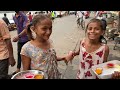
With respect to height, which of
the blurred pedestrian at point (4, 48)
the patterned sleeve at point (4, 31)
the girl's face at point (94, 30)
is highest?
the girl's face at point (94, 30)

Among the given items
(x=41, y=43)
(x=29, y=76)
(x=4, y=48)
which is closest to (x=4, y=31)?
(x=4, y=48)

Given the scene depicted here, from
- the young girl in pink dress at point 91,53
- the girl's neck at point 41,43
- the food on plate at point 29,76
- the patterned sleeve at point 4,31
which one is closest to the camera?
the food on plate at point 29,76

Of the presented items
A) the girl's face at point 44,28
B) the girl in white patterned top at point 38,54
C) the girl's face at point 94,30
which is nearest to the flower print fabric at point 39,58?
the girl in white patterned top at point 38,54

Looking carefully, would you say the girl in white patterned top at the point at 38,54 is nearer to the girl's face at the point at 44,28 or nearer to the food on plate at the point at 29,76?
the girl's face at the point at 44,28

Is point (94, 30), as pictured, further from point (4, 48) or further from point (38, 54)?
point (4, 48)

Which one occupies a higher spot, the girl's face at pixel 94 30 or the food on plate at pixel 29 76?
the girl's face at pixel 94 30

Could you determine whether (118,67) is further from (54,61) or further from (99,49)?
(54,61)

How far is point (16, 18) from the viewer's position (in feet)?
11.4

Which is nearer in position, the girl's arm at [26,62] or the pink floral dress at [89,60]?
the girl's arm at [26,62]

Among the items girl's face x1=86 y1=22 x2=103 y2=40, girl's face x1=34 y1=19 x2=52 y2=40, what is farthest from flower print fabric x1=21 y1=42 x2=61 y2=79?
girl's face x1=86 y1=22 x2=103 y2=40

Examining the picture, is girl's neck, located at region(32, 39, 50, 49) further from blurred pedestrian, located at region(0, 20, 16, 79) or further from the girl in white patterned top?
blurred pedestrian, located at region(0, 20, 16, 79)

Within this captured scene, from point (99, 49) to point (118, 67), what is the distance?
263 mm

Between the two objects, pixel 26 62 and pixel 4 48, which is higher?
pixel 26 62
